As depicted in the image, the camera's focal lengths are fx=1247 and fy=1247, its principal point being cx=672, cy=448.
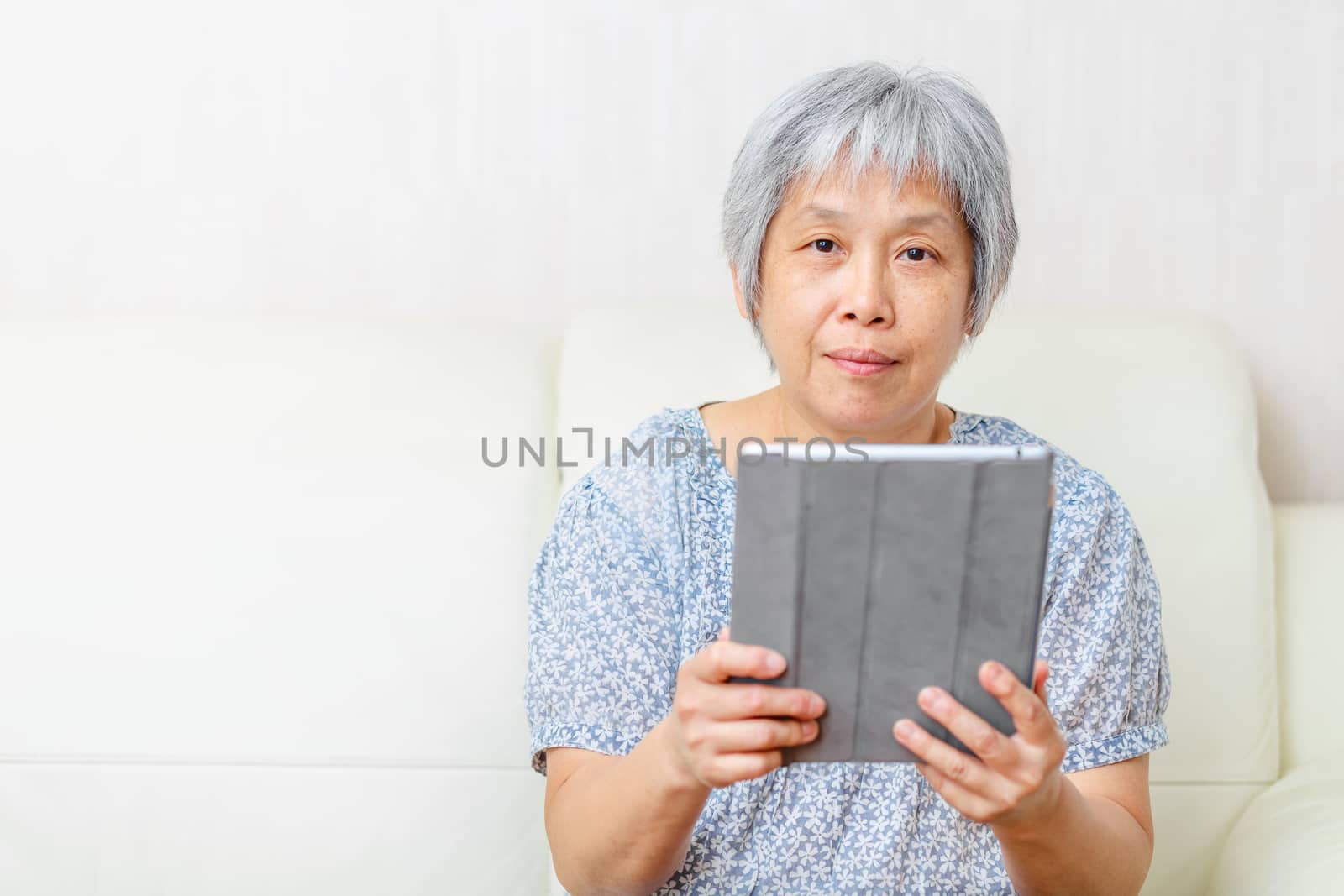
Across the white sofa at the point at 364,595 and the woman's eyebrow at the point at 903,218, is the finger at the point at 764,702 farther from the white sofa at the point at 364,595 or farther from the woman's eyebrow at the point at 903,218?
the white sofa at the point at 364,595

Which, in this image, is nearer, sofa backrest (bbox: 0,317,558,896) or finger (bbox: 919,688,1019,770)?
finger (bbox: 919,688,1019,770)

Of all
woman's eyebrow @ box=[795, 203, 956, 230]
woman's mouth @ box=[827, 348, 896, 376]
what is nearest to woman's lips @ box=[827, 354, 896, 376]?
woman's mouth @ box=[827, 348, 896, 376]

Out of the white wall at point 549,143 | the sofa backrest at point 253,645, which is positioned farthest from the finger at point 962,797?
the white wall at point 549,143

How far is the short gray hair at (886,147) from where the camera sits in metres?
1.14

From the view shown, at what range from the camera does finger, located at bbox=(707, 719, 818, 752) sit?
0.83 m

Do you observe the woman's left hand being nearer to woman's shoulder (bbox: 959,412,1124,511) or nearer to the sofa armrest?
woman's shoulder (bbox: 959,412,1124,511)

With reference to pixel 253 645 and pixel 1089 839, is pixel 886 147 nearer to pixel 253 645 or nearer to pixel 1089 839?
pixel 1089 839

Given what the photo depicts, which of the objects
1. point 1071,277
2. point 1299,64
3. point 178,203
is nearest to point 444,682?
point 178,203

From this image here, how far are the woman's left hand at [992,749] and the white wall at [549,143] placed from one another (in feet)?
3.52

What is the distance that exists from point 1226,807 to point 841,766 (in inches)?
24.2

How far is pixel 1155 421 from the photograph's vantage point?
1.58 m

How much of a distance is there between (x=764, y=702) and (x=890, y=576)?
0.39 feet

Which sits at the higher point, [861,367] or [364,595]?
[861,367]

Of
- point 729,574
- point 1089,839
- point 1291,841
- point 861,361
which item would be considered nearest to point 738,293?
point 861,361
